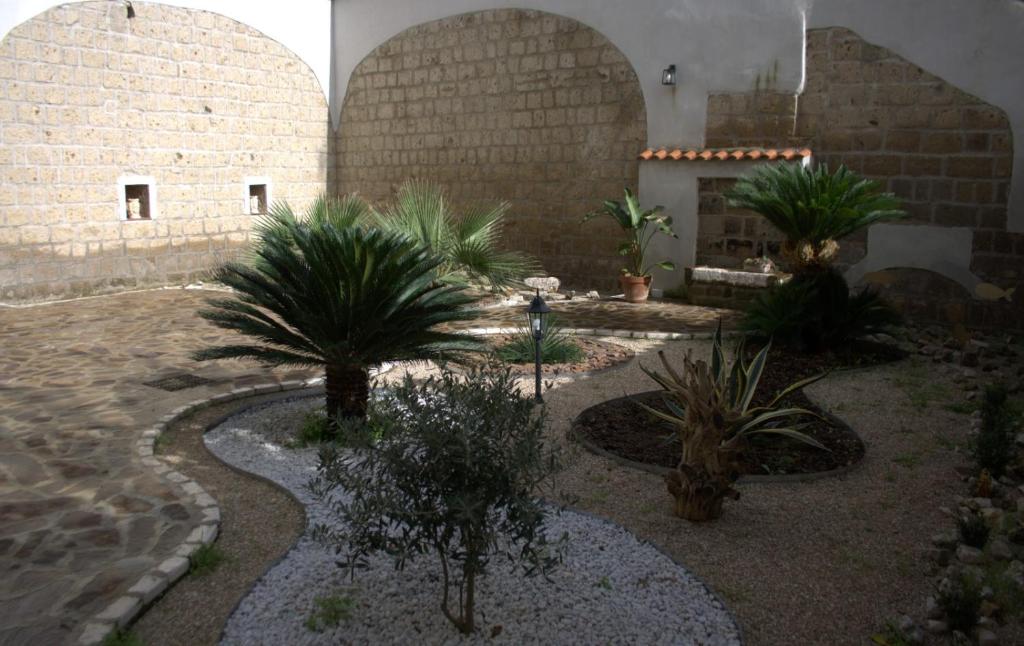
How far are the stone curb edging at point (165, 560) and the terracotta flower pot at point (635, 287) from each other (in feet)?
20.8

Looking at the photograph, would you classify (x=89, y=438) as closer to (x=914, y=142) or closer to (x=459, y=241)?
(x=459, y=241)

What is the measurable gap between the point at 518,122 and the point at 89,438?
849cm

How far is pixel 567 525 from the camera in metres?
4.20

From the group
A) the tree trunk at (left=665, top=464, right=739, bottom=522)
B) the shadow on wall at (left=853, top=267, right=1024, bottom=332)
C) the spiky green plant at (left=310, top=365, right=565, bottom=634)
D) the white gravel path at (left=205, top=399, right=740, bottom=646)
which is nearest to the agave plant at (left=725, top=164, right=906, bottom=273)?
the shadow on wall at (left=853, top=267, right=1024, bottom=332)

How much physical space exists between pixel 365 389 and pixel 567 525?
1867mm

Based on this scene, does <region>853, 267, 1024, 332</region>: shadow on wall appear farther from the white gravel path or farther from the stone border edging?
the white gravel path

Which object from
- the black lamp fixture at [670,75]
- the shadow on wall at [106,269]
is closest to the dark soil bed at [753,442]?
the black lamp fixture at [670,75]

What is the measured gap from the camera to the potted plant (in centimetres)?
1106

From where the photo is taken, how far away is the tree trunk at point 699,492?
4230 mm

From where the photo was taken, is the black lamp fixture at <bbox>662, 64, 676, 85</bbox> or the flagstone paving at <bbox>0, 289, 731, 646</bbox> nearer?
the flagstone paving at <bbox>0, 289, 731, 646</bbox>

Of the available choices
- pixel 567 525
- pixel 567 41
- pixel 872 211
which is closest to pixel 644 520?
pixel 567 525

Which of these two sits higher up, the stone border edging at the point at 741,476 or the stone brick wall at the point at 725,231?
the stone brick wall at the point at 725,231

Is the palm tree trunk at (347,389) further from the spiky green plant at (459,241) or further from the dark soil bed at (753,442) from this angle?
the spiky green plant at (459,241)

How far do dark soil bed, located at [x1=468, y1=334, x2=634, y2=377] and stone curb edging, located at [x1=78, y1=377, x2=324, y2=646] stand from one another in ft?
8.61
